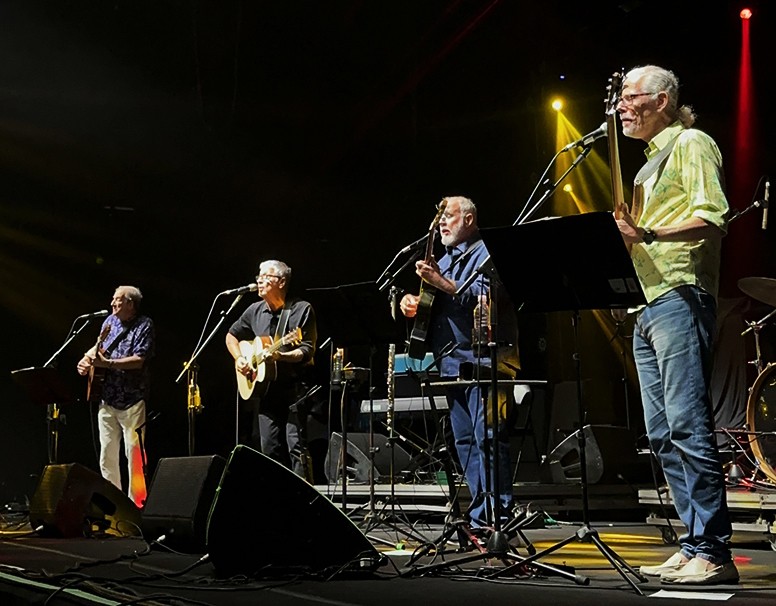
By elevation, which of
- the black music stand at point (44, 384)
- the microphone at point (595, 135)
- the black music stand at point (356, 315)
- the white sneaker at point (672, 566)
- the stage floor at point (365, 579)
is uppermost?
the microphone at point (595, 135)

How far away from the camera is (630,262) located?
3.16m

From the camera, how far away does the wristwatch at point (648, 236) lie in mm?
3273

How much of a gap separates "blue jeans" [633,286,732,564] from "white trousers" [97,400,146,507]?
5.09 meters

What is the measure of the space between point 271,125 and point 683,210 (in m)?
7.12

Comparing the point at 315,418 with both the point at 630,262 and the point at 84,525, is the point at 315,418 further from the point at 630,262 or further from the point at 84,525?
the point at 630,262

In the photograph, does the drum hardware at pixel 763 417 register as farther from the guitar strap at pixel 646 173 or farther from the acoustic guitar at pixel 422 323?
the guitar strap at pixel 646 173

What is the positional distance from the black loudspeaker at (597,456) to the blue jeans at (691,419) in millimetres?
3948

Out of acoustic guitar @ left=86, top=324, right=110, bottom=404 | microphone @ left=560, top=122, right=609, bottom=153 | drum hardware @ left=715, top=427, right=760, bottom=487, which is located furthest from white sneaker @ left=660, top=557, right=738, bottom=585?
acoustic guitar @ left=86, top=324, right=110, bottom=404

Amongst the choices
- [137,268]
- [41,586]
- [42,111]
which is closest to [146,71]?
[42,111]

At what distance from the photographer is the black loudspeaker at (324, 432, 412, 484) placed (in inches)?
320

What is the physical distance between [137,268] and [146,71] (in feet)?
6.26

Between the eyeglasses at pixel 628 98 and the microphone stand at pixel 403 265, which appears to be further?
the microphone stand at pixel 403 265

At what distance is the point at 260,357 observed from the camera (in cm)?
683

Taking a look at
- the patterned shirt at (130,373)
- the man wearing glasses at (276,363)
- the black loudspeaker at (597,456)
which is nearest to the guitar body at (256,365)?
the man wearing glasses at (276,363)
